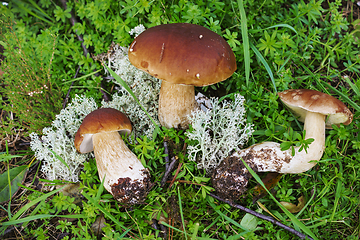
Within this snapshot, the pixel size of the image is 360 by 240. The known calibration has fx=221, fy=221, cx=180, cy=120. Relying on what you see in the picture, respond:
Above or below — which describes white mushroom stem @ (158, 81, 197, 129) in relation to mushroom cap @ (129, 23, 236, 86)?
below

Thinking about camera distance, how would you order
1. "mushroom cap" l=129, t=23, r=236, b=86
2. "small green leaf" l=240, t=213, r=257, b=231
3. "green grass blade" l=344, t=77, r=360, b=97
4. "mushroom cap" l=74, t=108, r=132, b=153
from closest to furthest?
"mushroom cap" l=129, t=23, r=236, b=86
"mushroom cap" l=74, t=108, r=132, b=153
"small green leaf" l=240, t=213, r=257, b=231
"green grass blade" l=344, t=77, r=360, b=97

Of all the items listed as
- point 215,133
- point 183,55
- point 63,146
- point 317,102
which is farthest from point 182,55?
point 63,146

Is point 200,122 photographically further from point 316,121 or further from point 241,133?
point 316,121

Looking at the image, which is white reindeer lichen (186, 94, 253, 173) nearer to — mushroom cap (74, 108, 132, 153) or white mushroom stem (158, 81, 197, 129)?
white mushroom stem (158, 81, 197, 129)

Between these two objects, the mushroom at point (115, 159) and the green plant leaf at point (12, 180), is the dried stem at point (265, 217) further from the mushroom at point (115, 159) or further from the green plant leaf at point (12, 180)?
the green plant leaf at point (12, 180)

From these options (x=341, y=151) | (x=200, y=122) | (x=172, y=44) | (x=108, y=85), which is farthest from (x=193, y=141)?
(x=341, y=151)

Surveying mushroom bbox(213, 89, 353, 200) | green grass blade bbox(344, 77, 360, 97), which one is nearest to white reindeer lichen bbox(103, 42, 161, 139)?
mushroom bbox(213, 89, 353, 200)
